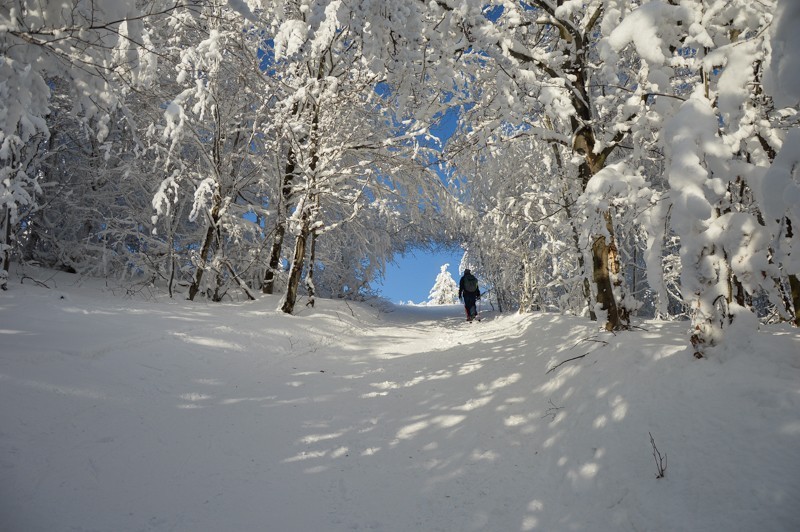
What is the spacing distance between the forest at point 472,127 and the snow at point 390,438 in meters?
0.71

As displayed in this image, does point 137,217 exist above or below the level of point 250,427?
above

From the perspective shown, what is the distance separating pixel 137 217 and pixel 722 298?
1084 centimetres

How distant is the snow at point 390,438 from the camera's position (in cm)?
205

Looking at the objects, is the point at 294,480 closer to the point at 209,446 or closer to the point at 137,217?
the point at 209,446

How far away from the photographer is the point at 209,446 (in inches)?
117

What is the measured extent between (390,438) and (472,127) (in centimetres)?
512

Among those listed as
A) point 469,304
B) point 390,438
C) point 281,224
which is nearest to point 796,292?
point 390,438

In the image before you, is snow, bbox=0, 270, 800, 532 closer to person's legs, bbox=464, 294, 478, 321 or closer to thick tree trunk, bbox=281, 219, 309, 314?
thick tree trunk, bbox=281, 219, 309, 314

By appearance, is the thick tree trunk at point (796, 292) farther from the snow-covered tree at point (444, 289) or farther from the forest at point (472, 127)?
the snow-covered tree at point (444, 289)

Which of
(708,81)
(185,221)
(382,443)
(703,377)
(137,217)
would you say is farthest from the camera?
(185,221)

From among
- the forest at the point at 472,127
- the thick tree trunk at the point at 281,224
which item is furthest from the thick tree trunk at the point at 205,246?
the thick tree trunk at the point at 281,224

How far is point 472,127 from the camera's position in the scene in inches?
258

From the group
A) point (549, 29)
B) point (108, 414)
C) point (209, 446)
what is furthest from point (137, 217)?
point (549, 29)

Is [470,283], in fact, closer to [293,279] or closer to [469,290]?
[469,290]
